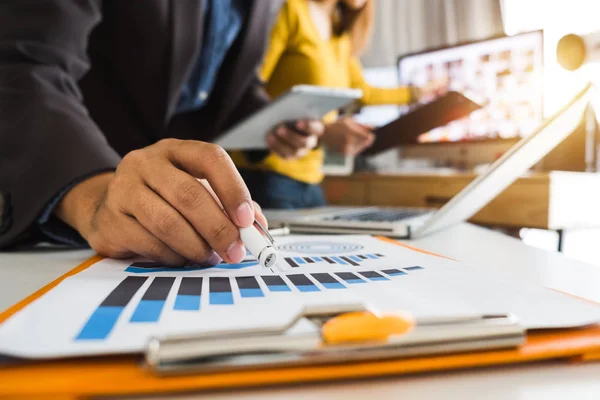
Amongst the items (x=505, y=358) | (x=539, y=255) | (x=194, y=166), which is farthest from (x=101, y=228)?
(x=539, y=255)

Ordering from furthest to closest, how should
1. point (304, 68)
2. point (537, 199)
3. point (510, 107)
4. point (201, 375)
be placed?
1. point (510, 107)
2. point (304, 68)
3. point (537, 199)
4. point (201, 375)

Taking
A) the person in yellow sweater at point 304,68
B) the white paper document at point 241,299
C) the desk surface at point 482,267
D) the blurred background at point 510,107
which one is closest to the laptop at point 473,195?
the desk surface at point 482,267

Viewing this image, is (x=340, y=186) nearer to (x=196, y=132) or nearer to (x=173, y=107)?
→ (x=196, y=132)

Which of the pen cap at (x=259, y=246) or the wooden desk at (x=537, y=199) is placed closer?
the pen cap at (x=259, y=246)

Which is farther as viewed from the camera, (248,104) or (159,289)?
(248,104)

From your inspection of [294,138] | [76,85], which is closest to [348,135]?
[294,138]

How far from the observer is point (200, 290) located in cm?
31

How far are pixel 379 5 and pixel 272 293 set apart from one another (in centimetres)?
278

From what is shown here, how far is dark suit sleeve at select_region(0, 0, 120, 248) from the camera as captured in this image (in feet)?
1.63

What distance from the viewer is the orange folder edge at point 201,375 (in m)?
0.18

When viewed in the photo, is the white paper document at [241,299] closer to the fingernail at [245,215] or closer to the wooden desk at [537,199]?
the fingernail at [245,215]

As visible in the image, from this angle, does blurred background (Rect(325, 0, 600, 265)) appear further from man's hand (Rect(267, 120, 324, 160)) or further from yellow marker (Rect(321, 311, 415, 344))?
yellow marker (Rect(321, 311, 415, 344))

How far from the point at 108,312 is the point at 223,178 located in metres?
0.16

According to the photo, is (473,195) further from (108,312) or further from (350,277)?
(108,312)
